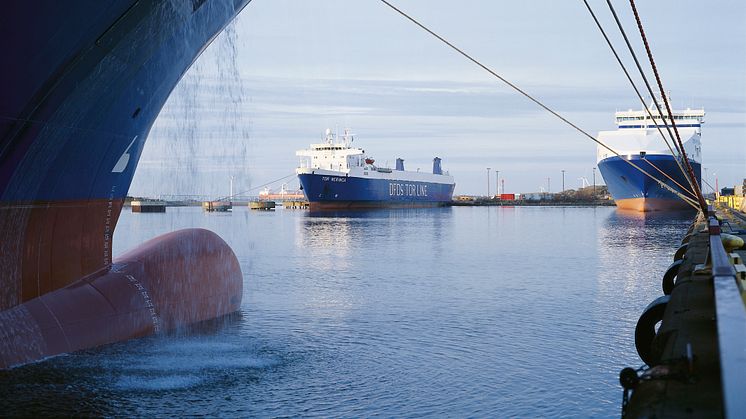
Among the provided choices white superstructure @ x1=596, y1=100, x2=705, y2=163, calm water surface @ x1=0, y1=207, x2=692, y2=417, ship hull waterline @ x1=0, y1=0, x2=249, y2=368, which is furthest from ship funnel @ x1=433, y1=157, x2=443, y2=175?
ship hull waterline @ x1=0, y1=0, x2=249, y2=368

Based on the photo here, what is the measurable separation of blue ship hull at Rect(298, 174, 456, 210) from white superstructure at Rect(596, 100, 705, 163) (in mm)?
28551

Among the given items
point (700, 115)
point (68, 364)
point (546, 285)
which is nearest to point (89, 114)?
point (68, 364)

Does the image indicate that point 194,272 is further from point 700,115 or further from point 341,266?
point 700,115

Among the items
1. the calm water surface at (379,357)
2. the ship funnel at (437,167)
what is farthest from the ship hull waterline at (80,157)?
the ship funnel at (437,167)

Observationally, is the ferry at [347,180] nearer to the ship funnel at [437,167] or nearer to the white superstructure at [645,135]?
the ship funnel at [437,167]

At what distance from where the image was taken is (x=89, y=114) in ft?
33.9

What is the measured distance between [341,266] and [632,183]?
48.1 metres

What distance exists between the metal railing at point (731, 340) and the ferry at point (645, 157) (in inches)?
2262

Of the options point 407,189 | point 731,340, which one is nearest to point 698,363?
point 731,340

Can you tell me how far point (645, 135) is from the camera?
221ft

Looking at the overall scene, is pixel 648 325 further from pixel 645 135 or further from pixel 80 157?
pixel 645 135

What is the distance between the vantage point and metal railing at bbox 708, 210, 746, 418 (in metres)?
2.68

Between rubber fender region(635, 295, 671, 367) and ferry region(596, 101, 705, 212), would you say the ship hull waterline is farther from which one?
ferry region(596, 101, 705, 212)

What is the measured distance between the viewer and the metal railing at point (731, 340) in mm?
2682
